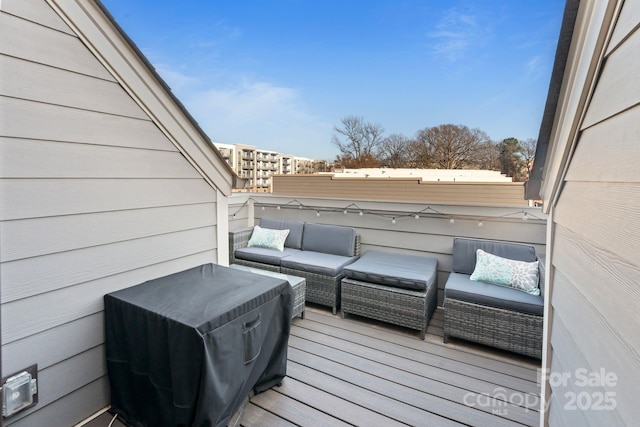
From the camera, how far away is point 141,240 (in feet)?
6.40

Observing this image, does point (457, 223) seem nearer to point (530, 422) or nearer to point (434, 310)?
point (434, 310)

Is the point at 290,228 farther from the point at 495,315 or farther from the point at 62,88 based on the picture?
the point at 62,88

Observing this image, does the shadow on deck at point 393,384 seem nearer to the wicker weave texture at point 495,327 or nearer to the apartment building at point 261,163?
the wicker weave texture at point 495,327

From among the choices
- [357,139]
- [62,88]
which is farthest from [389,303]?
[357,139]

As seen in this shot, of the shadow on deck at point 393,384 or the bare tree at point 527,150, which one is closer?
the shadow on deck at point 393,384

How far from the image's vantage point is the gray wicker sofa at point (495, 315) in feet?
8.29

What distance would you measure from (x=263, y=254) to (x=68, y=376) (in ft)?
7.92

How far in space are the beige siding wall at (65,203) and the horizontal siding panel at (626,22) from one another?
2.08m

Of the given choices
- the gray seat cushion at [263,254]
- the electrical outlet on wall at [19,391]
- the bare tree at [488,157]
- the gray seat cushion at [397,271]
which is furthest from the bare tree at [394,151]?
the electrical outlet on wall at [19,391]

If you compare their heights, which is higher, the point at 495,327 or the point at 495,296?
the point at 495,296

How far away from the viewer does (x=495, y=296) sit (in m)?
2.66

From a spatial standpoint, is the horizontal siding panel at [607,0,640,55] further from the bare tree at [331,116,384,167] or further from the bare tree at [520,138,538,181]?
the bare tree at [331,116,384,167]

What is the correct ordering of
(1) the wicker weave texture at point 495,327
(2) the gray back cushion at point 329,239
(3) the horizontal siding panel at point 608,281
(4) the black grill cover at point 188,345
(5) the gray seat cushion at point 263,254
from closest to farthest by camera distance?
(3) the horizontal siding panel at point 608,281 → (4) the black grill cover at point 188,345 → (1) the wicker weave texture at point 495,327 → (5) the gray seat cushion at point 263,254 → (2) the gray back cushion at point 329,239

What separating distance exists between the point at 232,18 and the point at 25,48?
7956 millimetres
